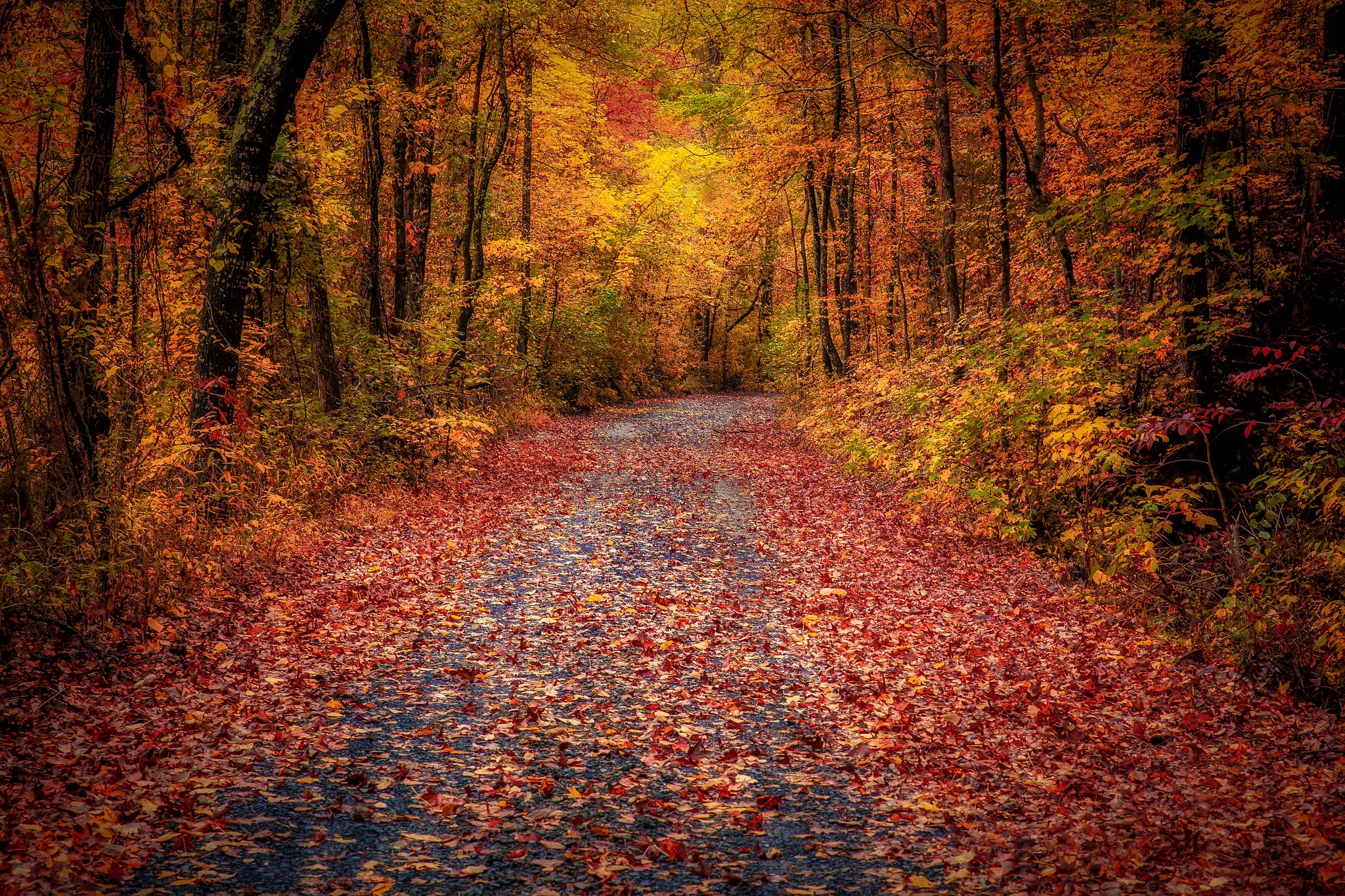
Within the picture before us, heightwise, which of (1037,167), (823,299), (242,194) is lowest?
(823,299)

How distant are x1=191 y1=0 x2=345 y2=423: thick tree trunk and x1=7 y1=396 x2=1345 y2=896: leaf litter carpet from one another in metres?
2.21

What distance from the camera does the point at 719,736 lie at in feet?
18.1

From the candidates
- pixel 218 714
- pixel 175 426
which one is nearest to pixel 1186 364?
pixel 218 714

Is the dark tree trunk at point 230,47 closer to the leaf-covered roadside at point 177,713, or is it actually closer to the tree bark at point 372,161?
the tree bark at point 372,161

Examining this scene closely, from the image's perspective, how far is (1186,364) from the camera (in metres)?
8.53

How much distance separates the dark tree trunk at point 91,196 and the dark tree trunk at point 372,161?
630 cm

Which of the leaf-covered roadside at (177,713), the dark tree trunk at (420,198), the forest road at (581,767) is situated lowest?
the forest road at (581,767)

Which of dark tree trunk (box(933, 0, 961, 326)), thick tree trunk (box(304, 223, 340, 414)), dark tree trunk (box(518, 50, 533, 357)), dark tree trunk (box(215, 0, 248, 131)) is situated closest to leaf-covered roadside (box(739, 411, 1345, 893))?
dark tree trunk (box(933, 0, 961, 326))

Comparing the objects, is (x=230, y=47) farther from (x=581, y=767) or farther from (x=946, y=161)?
(x=946, y=161)

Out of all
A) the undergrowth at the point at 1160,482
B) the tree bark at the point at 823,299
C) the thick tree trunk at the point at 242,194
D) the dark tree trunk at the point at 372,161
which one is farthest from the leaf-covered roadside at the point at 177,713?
the tree bark at the point at 823,299

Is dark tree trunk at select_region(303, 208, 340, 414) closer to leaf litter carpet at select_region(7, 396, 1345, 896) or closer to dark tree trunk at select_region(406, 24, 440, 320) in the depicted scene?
dark tree trunk at select_region(406, 24, 440, 320)

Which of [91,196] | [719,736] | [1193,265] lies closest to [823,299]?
[1193,265]

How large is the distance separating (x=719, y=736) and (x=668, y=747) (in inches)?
15.9

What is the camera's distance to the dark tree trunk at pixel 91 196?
6.90 m
